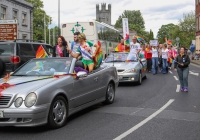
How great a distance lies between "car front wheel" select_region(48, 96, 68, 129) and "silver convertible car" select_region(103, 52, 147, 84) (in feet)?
19.2

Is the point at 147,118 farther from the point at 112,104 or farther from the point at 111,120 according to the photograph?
the point at 112,104

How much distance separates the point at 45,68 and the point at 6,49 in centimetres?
583

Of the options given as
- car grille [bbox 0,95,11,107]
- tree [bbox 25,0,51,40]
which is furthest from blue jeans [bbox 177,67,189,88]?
tree [bbox 25,0,51,40]

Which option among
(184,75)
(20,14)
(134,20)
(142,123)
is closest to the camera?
(142,123)

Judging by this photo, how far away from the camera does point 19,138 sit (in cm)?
542

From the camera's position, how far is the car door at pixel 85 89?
22.5 ft

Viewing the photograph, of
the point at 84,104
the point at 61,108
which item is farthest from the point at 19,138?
the point at 84,104

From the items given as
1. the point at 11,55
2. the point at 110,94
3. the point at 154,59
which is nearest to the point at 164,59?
the point at 154,59

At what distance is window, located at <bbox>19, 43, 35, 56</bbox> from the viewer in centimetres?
1282

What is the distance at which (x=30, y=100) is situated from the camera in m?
5.56

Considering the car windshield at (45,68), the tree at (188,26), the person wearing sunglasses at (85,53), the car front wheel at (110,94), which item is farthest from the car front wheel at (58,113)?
the tree at (188,26)

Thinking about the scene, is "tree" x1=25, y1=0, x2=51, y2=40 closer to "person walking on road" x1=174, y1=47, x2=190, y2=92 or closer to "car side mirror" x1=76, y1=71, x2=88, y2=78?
"person walking on road" x1=174, y1=47, x2=190, y2=92

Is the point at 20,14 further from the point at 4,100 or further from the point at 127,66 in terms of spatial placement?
the point at 4,100

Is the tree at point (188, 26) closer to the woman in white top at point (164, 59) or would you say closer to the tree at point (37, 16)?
the tree at point (37, 16)
